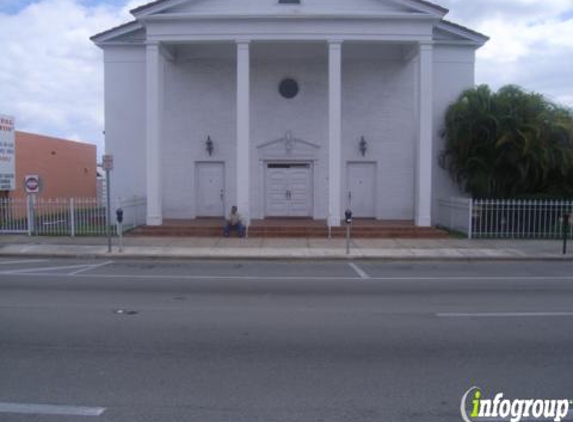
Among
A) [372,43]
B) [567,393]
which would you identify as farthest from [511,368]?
[372,43]

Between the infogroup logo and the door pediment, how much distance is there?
18286 mm

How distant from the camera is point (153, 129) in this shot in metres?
20.5

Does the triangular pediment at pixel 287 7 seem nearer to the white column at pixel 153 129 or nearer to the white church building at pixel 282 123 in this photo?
the white column at pixel 153 129

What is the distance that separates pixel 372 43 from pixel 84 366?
17902mm

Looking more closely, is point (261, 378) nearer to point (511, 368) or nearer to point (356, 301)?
point (511, 368)

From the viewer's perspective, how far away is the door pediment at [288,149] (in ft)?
75.7

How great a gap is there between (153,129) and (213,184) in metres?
3.88

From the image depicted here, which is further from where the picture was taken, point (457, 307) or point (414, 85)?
point (414, 85)

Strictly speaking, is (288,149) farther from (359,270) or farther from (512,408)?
(512,408)

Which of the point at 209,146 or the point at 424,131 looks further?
the point at 209,146

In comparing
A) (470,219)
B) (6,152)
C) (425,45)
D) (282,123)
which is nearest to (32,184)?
(6,152)

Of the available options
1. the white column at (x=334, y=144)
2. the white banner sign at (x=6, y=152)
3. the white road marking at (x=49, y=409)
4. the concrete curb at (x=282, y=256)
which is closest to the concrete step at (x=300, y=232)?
the white column at (x=334, y=144)

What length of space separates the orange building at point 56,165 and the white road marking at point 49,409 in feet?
79.4

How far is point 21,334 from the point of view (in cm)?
732
